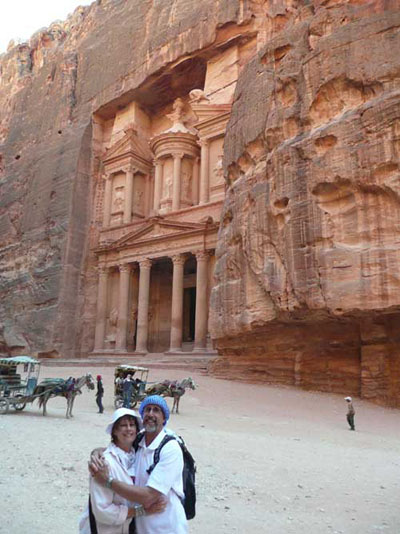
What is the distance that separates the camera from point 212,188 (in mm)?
30188

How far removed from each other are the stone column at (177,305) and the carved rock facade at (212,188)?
0.12 metres

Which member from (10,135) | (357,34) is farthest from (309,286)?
(10,135)

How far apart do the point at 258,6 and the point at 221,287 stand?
64.3 feet

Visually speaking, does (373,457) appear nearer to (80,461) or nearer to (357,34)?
(80,461)

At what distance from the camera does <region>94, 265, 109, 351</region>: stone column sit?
30.9 metres

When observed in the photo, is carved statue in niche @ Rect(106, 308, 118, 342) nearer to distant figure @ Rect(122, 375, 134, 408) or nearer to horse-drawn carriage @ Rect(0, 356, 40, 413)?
horse-drawn carriage @ Rect(0, 356, 40, 413)

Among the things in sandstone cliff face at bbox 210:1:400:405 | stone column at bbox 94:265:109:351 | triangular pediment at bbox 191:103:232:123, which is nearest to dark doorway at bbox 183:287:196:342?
stone column at bbox 94:265:109:351

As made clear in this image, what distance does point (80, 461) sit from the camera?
6.81 meters

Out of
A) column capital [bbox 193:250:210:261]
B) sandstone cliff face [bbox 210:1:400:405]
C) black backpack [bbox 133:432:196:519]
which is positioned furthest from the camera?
column capital [bbox 193:250:210:261]

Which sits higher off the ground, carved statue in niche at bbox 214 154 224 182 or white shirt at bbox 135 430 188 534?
carved statue in niche at bbox 214 154 224 182

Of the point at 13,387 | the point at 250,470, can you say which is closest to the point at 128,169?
the point at 13,387

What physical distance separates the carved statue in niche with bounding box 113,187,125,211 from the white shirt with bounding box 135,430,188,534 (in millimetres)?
32466

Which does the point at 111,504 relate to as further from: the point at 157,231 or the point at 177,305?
the point at 157,231

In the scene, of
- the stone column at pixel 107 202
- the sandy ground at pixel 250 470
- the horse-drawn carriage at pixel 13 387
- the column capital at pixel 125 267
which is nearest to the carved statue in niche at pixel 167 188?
the stone column at pixel 107 202
